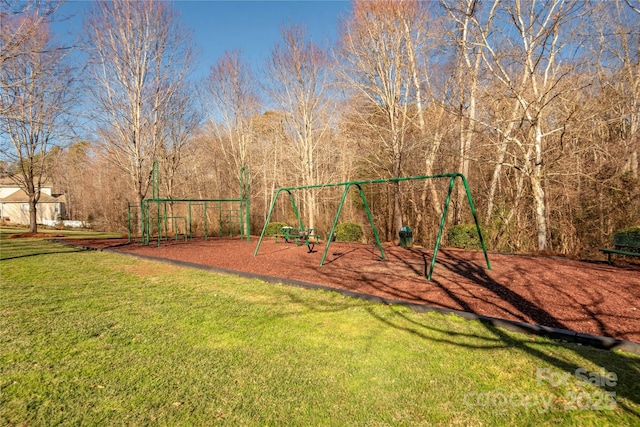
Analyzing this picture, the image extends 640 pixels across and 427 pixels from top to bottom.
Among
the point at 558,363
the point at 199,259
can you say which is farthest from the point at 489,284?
the point at 199,259

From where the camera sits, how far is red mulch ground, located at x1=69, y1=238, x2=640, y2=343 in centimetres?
416

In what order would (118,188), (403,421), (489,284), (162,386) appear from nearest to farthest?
1. (403,421)
2. (162,386)
3. (489,284)
4. (118,188)

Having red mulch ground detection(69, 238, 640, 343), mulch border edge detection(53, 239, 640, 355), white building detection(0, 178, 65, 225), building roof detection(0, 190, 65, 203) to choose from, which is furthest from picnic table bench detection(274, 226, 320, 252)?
building roof detection(0, 190, 65, 203)

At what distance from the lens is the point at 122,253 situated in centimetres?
1000

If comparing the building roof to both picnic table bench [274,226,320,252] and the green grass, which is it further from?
the green grass

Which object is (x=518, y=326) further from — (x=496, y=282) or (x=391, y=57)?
(x=391, y=57)

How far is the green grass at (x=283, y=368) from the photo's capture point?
2.23 metres

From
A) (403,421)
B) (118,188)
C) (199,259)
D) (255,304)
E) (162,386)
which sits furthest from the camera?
(118,188)

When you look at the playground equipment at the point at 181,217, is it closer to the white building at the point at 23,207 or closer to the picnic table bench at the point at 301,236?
the picnic table bench at the point at 301,236

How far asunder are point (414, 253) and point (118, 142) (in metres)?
16.2

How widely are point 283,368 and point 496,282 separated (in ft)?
14.8

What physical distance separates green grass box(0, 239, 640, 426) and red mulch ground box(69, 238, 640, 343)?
84 centimetres

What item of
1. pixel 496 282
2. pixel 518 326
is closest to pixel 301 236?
pixel 496 282

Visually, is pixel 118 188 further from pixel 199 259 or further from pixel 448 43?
pixel 448 43
